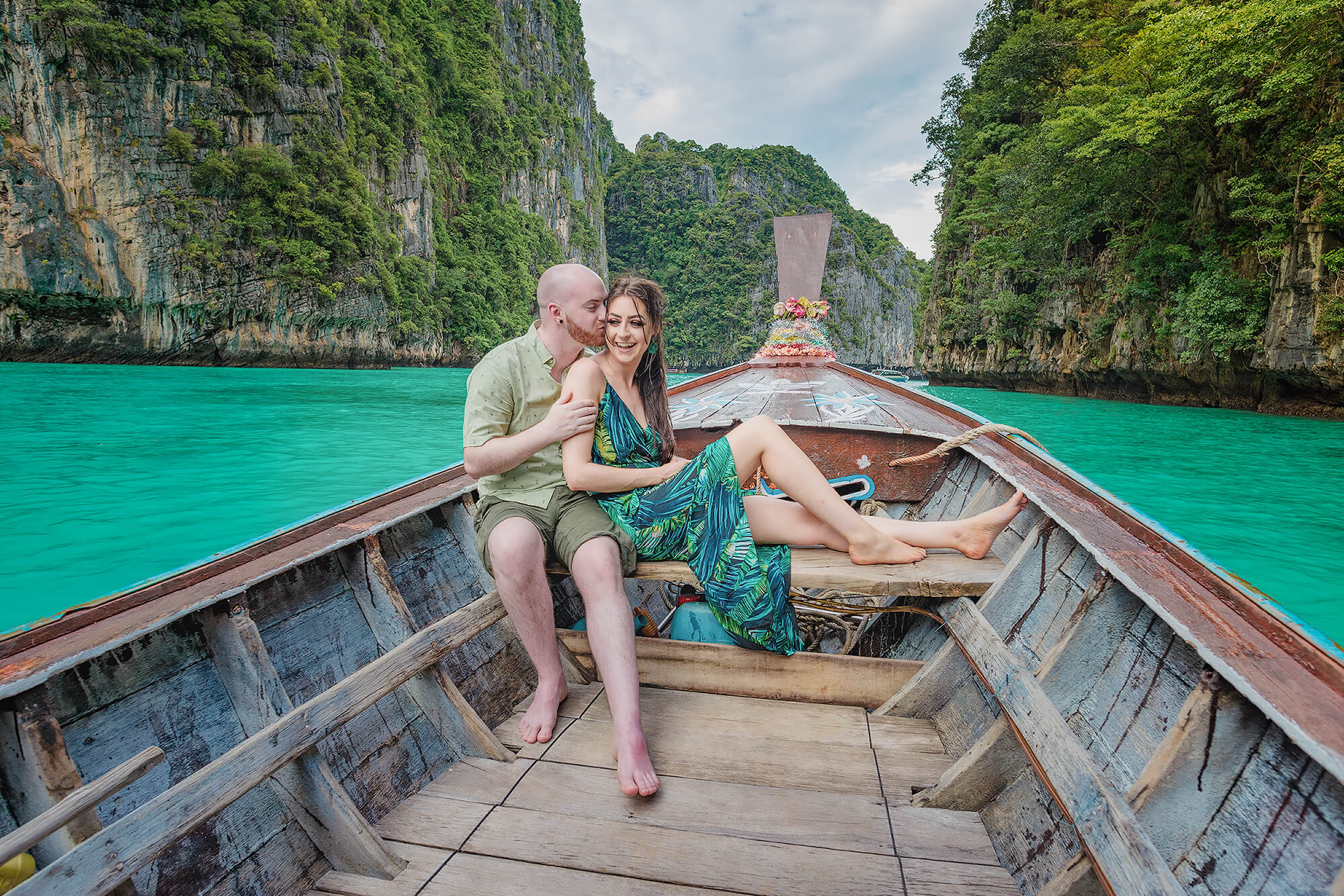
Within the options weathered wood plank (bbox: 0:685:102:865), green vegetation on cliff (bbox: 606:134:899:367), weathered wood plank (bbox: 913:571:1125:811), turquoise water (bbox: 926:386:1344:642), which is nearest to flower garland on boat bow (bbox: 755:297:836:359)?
turquoise water (bbox: 926:386:1344:642)

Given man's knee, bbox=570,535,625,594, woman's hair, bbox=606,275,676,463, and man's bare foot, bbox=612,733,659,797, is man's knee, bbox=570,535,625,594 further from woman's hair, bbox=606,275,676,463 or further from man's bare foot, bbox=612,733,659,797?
woman's hair, bbox=606,275,676,463

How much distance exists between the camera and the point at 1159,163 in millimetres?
10789

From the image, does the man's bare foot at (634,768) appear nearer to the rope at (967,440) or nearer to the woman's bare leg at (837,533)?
the woman's bare leg at (837,533)

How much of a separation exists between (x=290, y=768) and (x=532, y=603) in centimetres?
50

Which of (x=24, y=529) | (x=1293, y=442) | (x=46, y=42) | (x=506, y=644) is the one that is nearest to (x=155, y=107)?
(x=46, y=42)

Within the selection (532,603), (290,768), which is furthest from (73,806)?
(532,603)

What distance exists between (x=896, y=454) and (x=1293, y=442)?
26.4ft

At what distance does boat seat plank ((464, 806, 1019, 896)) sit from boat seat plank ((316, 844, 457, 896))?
0.06m

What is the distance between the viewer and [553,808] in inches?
43.8

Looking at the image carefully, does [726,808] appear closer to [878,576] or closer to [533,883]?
[533,883]

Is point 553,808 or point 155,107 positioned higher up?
point 155,107

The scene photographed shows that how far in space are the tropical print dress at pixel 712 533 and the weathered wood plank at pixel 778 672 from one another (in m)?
0.05

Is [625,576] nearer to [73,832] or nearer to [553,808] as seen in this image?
[553,808]

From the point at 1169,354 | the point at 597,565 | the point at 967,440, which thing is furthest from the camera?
the point at 1169,354
